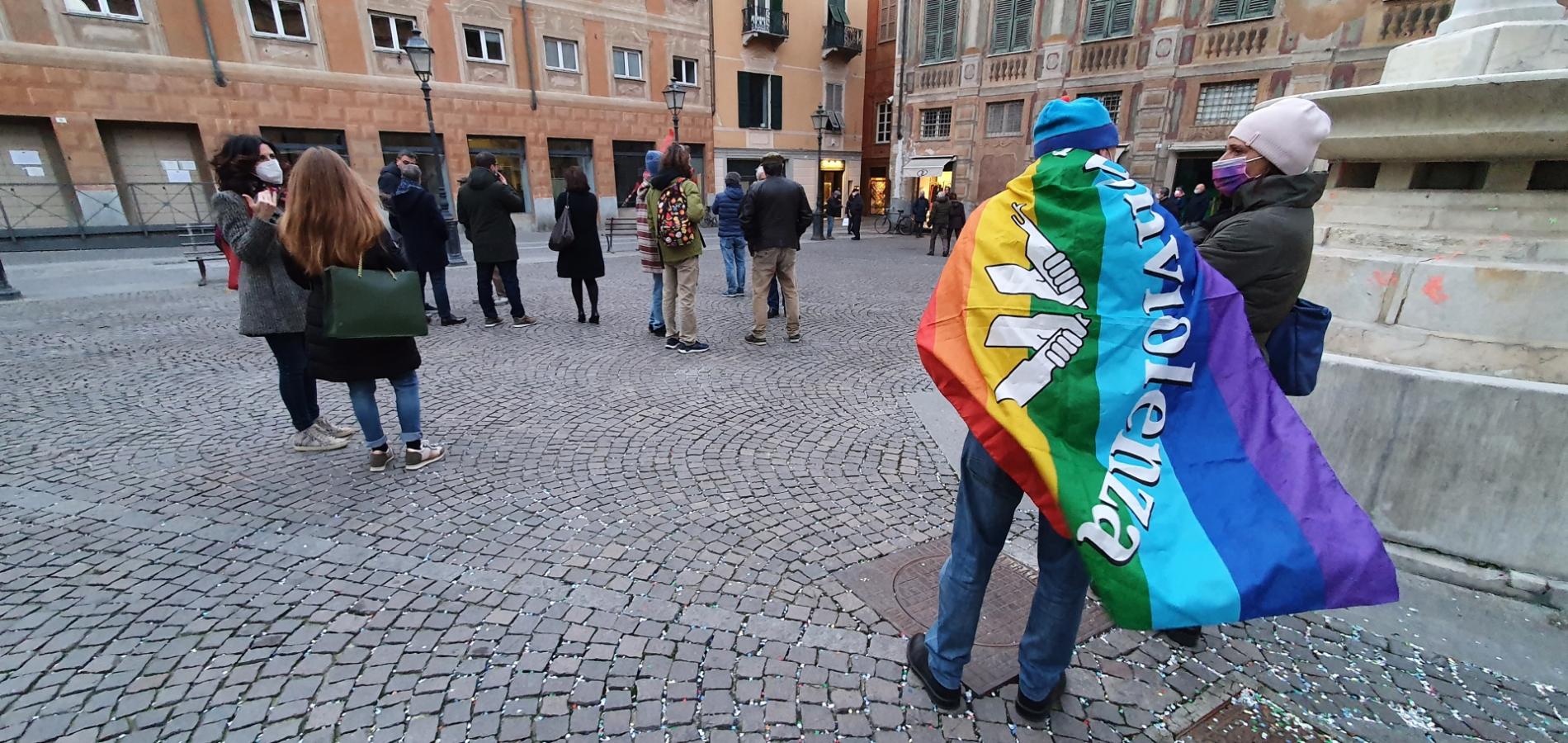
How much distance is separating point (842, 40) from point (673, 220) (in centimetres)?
2731

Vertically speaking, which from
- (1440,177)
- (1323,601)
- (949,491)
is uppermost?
(1440,177)

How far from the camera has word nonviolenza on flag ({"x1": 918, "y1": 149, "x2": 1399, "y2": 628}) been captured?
1.59 m

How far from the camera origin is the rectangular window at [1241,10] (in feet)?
57.4

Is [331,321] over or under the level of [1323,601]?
over

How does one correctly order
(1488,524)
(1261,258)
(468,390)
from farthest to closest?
(468,390)
(1488,524)
(1261,258)

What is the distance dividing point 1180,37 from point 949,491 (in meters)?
20.7

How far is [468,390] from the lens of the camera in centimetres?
543

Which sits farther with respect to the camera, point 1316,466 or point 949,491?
point 949,491

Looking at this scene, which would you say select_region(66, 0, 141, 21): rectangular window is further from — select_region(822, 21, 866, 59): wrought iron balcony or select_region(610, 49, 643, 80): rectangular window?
select_region(822, 21, 866, 59): wrought iron balcony

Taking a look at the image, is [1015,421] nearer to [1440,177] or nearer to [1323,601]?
[1323,601]

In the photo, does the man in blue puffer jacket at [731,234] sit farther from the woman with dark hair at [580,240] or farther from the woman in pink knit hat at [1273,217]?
the woman in pink knit hat at [1273,217]

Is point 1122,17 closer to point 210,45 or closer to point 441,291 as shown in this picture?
point 441,291

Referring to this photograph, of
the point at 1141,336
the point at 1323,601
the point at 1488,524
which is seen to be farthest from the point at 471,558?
the point at 1488,524

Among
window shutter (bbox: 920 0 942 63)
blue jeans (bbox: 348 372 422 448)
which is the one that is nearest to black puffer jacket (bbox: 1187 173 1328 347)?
blue jeans (bbox: 348 372 422 448)
